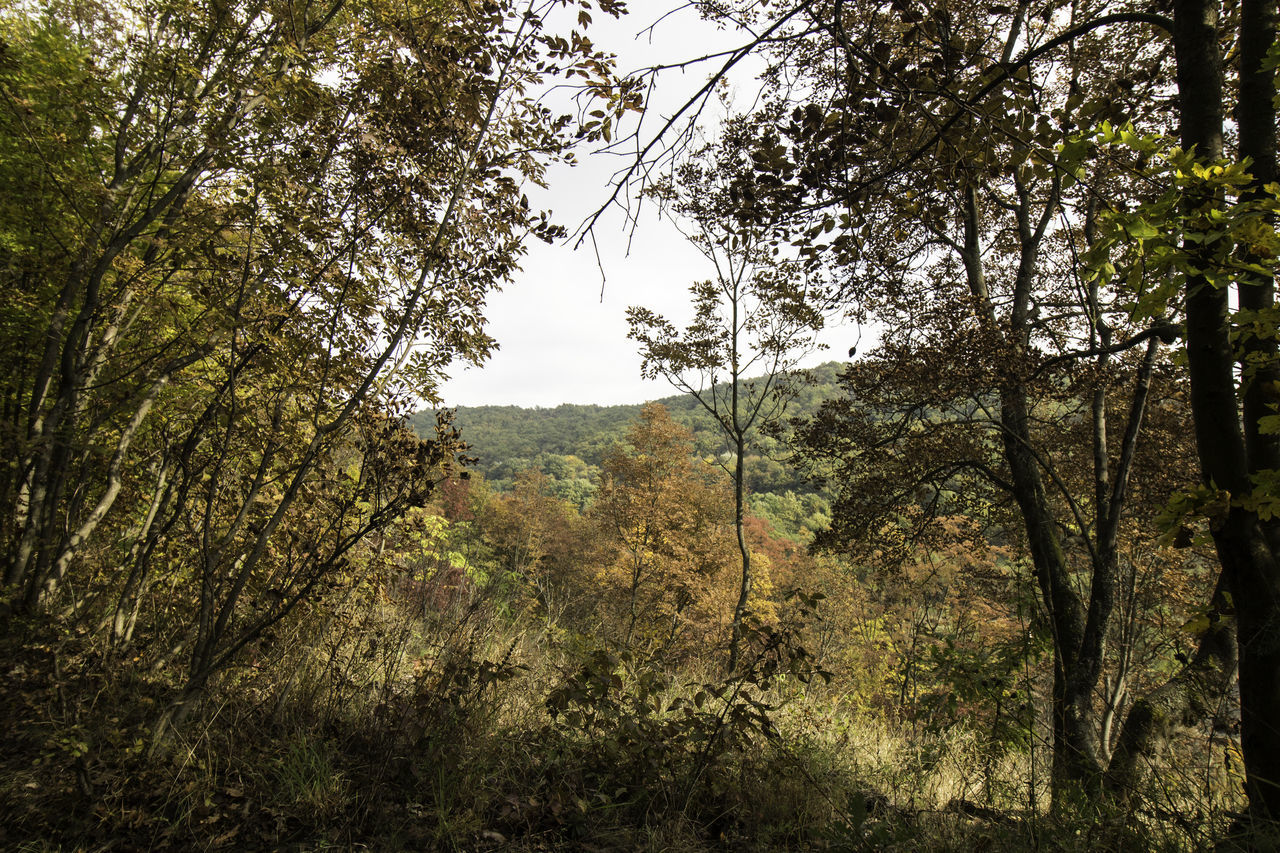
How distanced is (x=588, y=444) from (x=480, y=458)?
233ft

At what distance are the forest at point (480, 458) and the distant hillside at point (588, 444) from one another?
321cm

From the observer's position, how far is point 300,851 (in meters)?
2.33

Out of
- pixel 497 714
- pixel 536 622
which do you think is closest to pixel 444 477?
Answer: pixel 497 714

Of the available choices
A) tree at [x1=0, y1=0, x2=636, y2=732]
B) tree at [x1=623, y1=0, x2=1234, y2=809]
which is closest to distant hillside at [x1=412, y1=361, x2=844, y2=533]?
tree at [x1=623, y1=0, x2=1234, y2=809]

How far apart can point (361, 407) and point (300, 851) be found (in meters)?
2.25

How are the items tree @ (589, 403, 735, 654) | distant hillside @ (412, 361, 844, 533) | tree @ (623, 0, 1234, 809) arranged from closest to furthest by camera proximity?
tree @ (623, 0, 1234, 809)
tree @ (589, 403, 735, 654)
distant hillside @ (412, 361, 844, 533)

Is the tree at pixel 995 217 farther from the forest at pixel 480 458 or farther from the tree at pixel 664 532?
the tree at pixel 664 532

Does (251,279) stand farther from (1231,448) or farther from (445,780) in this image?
(1231,448)

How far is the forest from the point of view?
1.94m

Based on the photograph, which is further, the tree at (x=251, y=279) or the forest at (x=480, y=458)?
the tree at (x=251, y=279)

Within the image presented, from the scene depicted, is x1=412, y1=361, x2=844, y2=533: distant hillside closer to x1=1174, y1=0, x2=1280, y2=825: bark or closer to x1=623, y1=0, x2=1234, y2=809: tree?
x1=623, y1=0, x2=1234, y2=809: tree

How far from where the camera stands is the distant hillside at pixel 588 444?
35.5 m

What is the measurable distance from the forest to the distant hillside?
3.21 m

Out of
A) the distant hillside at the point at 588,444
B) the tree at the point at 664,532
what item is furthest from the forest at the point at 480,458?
the tree at the point at 664,532
